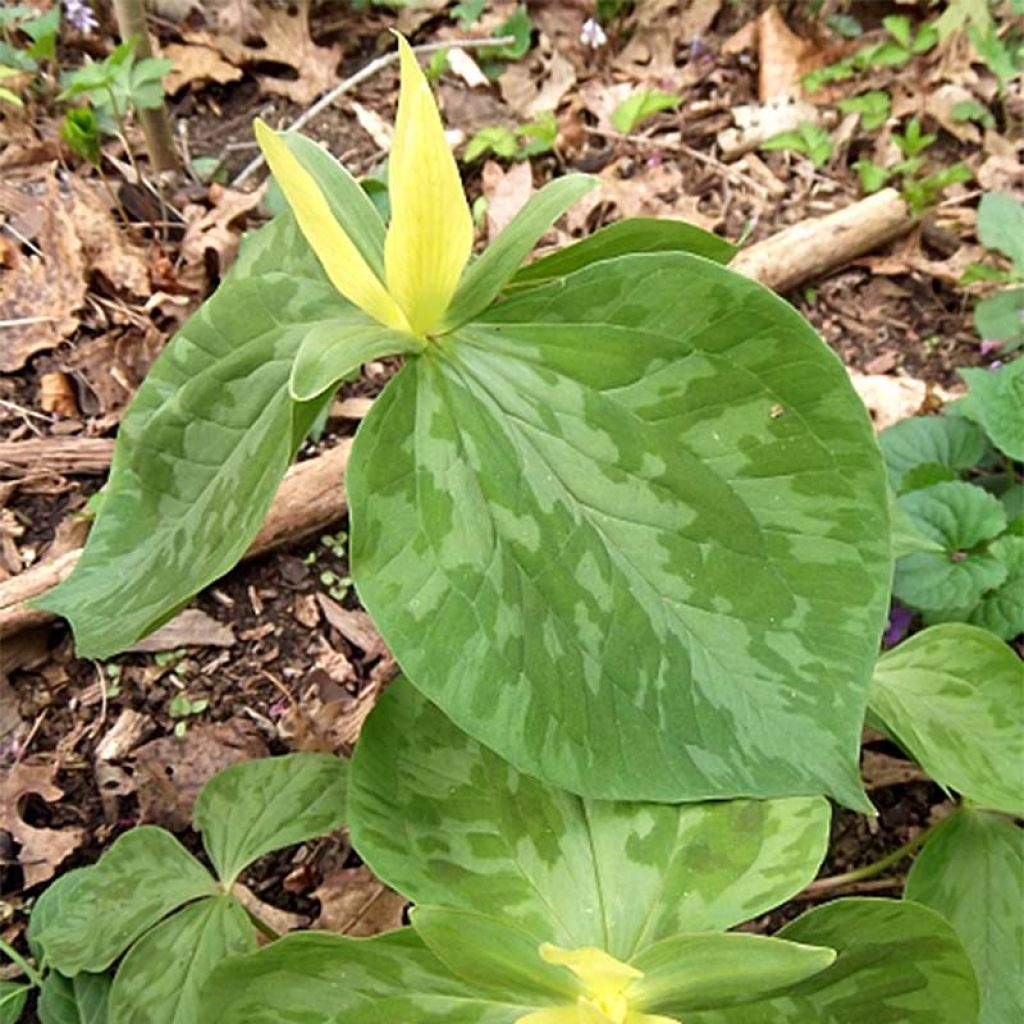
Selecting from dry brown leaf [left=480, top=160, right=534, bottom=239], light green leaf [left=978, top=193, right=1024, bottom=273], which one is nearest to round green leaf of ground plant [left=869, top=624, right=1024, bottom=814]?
light green leaf [left=978, top=193, right=1024, bottom=273]

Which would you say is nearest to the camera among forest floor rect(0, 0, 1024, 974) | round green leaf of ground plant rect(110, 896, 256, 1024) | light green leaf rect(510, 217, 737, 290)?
light green leaf rect(510, 217, 737, 290)

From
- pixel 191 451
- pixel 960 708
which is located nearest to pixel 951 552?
pixel 960 708

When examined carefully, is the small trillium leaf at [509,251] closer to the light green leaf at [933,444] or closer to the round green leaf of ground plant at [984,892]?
the round green leaf of ground plant at [984,892]

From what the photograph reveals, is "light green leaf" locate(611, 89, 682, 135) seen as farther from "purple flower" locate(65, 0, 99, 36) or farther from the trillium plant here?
the trillium plant

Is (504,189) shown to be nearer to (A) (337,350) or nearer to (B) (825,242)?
(B) (825,242)

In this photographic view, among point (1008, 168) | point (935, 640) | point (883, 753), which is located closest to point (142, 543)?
point (935, 640)

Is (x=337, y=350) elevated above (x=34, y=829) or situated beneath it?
elevated above
